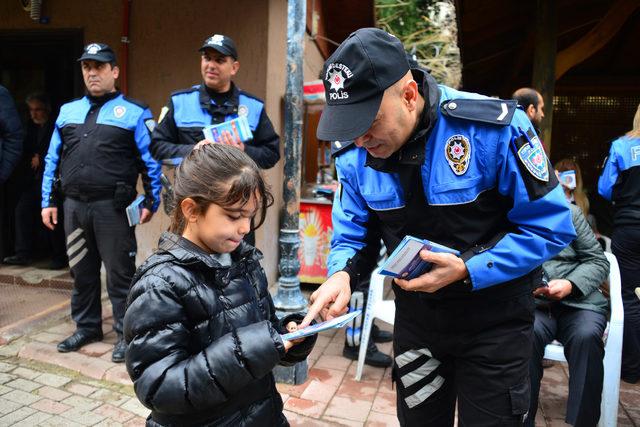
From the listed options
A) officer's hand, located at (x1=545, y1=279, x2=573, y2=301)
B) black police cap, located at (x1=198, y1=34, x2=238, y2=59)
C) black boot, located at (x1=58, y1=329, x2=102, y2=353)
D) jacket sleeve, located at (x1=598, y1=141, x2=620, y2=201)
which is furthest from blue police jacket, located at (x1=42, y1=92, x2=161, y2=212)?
jacket sleeve, located at (x1=598, y1=141, x2=620, y2=201)

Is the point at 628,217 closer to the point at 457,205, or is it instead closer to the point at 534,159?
the point at 534,159

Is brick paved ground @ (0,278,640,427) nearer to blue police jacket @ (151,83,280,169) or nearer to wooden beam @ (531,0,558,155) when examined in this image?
blue police jacket @ (151,83,280,169)

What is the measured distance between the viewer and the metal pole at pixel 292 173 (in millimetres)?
3629

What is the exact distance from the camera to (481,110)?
1.80 m

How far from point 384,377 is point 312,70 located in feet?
16.7

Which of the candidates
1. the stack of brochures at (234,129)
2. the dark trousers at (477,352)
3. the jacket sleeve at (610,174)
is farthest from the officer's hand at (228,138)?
the jacket sleeve at (610,174)

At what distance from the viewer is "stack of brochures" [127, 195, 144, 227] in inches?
155

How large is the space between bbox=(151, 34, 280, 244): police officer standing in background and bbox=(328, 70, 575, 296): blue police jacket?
2.08m

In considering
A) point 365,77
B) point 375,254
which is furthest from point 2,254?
point 365,77

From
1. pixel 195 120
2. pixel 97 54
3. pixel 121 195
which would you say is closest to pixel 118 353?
pixel 121 195

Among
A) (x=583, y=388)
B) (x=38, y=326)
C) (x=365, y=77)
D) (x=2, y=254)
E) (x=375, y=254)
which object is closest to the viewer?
(x=365, y=77)

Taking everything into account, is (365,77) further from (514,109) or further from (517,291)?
(517,291)

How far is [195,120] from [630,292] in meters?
3.66

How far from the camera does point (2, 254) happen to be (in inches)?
242
